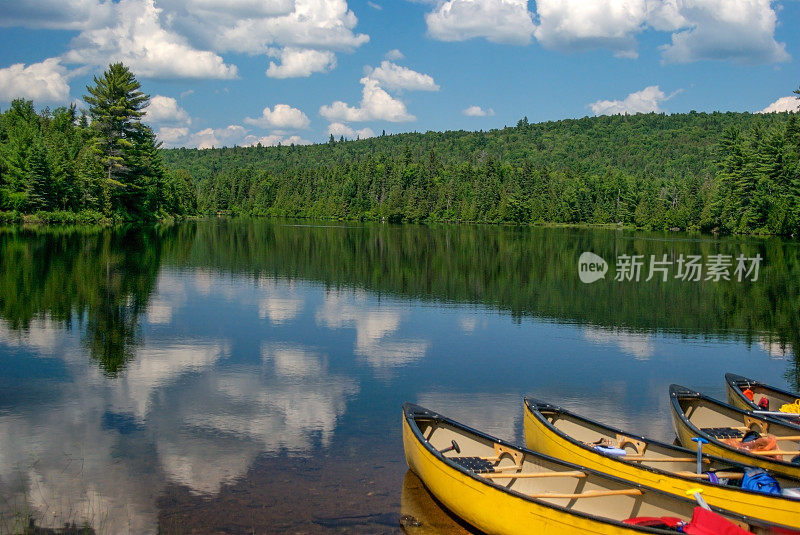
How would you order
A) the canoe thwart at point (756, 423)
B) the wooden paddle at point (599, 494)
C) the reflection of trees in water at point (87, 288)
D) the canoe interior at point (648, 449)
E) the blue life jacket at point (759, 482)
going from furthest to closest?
the reflection of trees in water at point (87, 288)
the canoe thwart at point (756, 423)
the canoe interior at point (648, 449)
the blue life jacket at point (759, 482)
the wooden paddle at point (599, 494)

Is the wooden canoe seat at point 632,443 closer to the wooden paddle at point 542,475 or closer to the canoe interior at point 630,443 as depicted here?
the canoe interior at point 630,443

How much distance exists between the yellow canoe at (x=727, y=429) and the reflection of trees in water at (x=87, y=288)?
44.9 ft

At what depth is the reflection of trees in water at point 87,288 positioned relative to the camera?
21938mm

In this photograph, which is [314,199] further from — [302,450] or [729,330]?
[302,450]

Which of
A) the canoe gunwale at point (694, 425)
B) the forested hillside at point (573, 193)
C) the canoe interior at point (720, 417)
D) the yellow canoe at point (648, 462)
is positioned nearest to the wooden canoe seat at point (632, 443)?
the yellow canoe at point (648, 462)

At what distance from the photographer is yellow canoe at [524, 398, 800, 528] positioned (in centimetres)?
891

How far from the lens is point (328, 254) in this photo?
55.8 m

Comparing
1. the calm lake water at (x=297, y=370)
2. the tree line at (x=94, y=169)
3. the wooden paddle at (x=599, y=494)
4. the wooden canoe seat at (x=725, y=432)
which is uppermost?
the tree line at (x=94, y=169)

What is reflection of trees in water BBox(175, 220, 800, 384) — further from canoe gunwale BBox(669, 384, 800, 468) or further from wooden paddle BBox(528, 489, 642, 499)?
wooden paddle BBox(528, 489, 642, 499)

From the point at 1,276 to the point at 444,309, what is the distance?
21422 millimetres

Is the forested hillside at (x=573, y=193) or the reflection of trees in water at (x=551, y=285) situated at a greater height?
the forested hillside at (x=573, y=193)

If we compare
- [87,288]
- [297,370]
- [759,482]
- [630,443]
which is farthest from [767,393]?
[87,288]

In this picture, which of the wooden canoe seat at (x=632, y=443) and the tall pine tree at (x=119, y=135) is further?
the tall pine tree at (x=119, y=135)

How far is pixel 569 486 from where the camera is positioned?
1006cm
